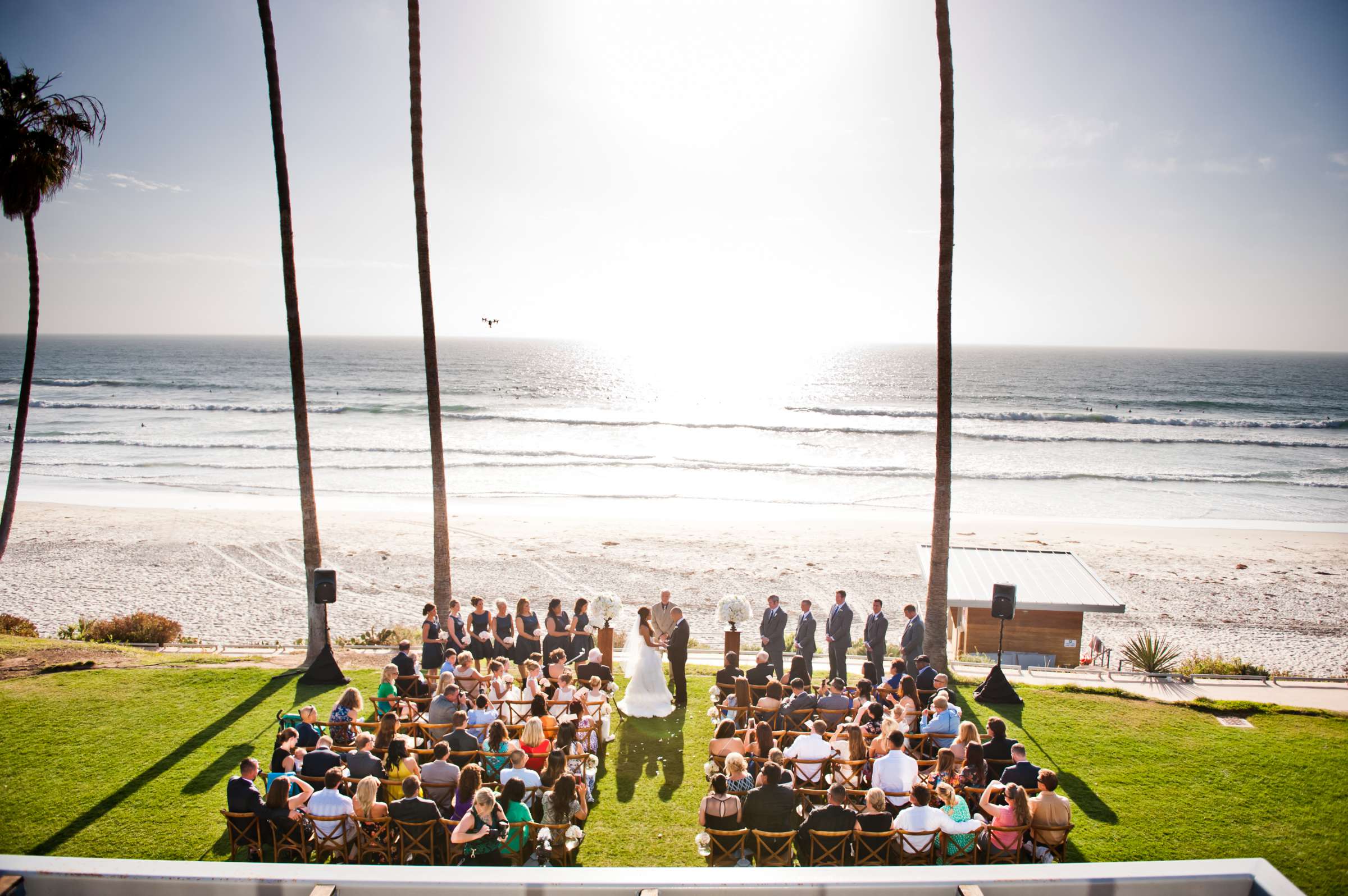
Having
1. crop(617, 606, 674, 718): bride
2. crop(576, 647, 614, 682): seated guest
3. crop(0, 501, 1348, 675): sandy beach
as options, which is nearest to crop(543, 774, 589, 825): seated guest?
crop(576, 647, 614, 682): seated guest

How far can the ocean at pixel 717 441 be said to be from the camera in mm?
36156

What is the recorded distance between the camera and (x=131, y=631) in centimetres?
1464

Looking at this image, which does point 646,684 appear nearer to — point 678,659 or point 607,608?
point 678,659

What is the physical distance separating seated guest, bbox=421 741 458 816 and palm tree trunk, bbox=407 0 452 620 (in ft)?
17.5

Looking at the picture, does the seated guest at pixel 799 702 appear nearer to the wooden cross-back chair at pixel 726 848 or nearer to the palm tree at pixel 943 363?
the wooden cross-back chair at pixel 726 848

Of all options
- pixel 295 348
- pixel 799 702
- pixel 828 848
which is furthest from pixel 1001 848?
pixel 295 348

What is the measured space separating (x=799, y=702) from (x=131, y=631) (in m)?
13.8

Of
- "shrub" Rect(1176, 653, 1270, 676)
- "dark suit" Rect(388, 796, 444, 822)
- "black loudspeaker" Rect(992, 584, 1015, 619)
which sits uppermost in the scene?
"black loudspeaker" Rect(992, 584, 1015, 619)

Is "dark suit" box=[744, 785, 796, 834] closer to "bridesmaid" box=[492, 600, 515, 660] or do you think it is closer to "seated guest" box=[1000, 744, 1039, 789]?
"seated guest" box=[1000, 744, 1039, 789]

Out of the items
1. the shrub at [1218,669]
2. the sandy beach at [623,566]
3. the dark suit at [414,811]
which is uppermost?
the dark suit at [414,811]

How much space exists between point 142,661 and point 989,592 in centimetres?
1502

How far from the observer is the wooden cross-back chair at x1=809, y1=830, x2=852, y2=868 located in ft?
20.4

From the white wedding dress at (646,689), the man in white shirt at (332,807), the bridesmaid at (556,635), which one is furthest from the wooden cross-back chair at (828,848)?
the bridesmaid at (556,635)

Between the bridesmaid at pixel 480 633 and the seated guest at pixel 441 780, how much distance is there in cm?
446
